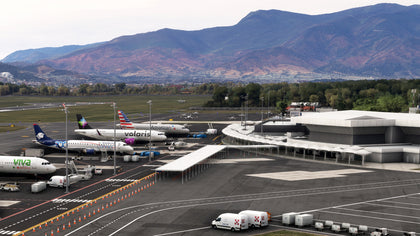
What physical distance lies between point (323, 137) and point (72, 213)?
252ft

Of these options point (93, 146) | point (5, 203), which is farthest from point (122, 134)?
point (5, 203)

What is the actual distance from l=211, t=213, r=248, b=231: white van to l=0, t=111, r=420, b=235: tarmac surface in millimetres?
840

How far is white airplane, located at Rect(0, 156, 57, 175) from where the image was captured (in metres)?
83.2

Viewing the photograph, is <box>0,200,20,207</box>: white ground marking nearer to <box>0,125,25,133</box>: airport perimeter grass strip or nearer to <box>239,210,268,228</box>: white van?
<box>239,210,268,228</box>: white van

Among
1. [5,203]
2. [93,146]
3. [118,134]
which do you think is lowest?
[5,203]

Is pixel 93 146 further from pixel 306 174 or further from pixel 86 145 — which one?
pixel 306 174

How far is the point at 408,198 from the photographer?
2778 inches

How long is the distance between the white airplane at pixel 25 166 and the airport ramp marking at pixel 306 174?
42.0 metres

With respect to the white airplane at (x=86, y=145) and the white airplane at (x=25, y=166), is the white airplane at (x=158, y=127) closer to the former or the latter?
the white airplane at (x=86, y=145)

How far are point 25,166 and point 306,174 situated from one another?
57.5 metres

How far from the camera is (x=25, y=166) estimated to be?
273 feet

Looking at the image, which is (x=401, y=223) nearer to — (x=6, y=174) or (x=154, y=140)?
(x=6, y=174)

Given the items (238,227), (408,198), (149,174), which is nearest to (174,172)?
(149,174)

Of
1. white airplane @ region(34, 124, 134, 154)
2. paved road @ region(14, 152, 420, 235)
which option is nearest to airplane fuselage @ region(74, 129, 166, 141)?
white airplane @ region(34, 124, 134, 154)
